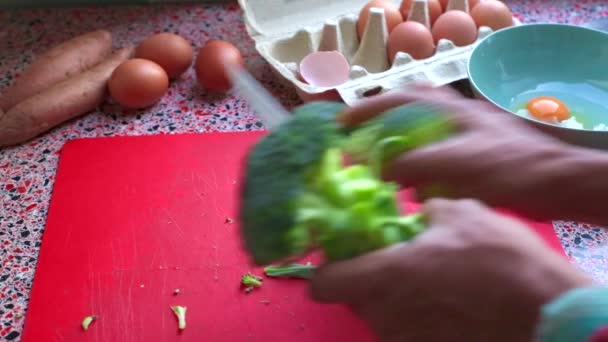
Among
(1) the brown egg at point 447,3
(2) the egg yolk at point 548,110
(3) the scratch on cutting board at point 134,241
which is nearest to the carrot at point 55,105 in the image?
(3) the scratch on cutting board at point 134,241

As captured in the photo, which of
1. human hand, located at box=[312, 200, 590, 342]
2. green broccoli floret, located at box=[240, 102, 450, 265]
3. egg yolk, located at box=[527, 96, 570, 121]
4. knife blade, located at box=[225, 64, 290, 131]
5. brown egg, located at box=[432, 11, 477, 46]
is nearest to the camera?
human hand, located at box=[312, 200, 590, 342]

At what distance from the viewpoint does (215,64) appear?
1.12 metres

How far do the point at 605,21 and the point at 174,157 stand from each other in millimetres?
890

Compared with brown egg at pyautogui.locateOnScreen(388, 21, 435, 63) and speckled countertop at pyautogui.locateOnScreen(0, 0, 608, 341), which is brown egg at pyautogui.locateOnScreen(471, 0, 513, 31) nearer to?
brown egg at pyautogui.locateOnScreen(388, 21, 435, 63)

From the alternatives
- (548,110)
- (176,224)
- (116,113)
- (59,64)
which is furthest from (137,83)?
(548,110)

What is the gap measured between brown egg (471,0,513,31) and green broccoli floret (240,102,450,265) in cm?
63

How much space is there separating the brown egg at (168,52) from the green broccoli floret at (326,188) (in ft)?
1.96

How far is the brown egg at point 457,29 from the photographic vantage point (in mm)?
1134

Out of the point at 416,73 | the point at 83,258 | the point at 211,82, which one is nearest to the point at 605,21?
the point at 416,73

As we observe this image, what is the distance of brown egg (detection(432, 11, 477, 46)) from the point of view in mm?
1134

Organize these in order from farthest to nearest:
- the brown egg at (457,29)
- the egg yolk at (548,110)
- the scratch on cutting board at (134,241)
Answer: the brown egg at (457,29), the egg yolk at (548,110), the scratch on cutting board at (134,241)

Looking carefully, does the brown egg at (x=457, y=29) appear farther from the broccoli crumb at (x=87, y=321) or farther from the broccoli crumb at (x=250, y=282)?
the broccoli crumb at (x=87, y=321)

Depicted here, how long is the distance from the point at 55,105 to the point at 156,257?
1.24ft

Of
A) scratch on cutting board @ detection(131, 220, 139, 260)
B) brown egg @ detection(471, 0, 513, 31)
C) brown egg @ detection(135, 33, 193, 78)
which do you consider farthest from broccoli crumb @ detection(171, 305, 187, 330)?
brown egg @ detection(471, 0, 513, 31)
